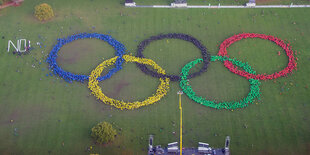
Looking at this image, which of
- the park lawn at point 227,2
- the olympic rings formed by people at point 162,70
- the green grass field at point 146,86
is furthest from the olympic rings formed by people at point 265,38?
the park lawn at point 227,2

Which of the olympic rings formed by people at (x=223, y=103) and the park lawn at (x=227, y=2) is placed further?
the park lawn at (x=227, y=2)

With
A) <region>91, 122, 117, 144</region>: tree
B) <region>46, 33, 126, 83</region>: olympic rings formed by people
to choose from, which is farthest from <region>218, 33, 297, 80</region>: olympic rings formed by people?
<region>91, 122, 117, 144</region>: tree

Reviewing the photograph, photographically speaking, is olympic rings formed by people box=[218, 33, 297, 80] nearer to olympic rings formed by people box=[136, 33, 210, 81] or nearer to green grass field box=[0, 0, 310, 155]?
green grass field box=[0, 0, 310, 155]

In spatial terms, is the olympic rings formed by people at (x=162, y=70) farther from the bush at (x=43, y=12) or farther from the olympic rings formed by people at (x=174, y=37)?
the bush at (x=43, y=12)

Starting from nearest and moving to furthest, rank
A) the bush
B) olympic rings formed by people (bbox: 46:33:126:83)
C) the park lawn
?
olympic rings formed by people (bbox: 46:33:126:83) < the bush < the park lawn

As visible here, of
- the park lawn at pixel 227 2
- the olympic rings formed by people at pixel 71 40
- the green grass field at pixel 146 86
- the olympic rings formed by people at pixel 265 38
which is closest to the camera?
the green grass field at pixel 146 86

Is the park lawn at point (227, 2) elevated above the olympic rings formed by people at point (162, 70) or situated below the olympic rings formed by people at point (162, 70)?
above
